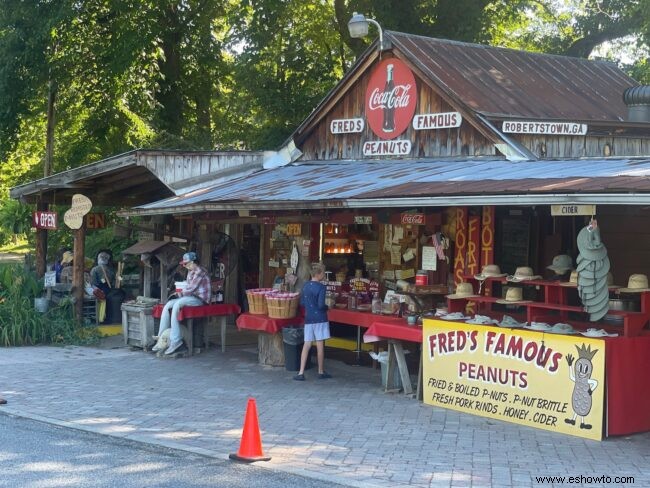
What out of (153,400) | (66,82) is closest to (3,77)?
(66,82)

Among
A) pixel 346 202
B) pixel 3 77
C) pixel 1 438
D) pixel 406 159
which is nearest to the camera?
pixel 1 438

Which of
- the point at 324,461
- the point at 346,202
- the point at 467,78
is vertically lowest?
the point at 324,461

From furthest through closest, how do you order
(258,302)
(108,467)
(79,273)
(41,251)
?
(41,251)
(79,273)
(258,302)
(108,467)

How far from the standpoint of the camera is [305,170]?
51.8ft

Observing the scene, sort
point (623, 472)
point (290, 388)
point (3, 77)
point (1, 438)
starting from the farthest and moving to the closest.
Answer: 1. point (3, 77)
2. point (290, 388)
3. point (1, 438)
4. point (623, 472)

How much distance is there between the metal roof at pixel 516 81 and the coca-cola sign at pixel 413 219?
6.86ft

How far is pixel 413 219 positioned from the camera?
12.5 meters

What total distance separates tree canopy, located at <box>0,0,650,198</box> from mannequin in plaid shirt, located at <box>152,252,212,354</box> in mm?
9332

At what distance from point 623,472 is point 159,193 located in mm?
13027

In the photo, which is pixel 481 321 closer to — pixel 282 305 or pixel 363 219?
pixel 363 219

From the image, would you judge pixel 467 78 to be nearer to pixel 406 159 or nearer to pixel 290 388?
pixel 406 159

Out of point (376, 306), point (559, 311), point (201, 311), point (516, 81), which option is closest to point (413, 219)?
point (376, 306)

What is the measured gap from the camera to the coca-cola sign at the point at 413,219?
41.0 feet

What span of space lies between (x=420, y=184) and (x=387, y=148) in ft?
13.2
